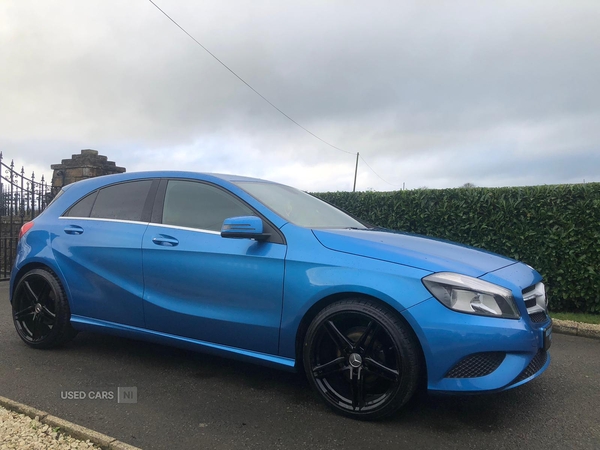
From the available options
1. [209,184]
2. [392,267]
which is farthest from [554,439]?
[209,184]

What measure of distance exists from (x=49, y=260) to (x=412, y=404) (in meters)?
3.08

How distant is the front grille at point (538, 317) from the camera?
8.92 feet

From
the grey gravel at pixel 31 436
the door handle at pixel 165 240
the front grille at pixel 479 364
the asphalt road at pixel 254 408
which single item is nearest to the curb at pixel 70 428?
the grey gravel at pixel 31 436

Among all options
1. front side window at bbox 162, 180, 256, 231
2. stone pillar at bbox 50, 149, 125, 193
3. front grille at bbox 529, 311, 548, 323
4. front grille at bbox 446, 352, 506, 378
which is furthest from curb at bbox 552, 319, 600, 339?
stone pillar at bbox 50, 149, 125, 193

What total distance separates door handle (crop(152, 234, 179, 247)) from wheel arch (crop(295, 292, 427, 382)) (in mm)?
1123

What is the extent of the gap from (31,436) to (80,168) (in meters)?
6.84

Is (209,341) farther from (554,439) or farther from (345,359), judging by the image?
(554,439)

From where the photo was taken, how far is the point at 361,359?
2697mm

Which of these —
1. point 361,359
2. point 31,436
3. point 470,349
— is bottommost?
point 31,436

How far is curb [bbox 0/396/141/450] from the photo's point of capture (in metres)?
2.37

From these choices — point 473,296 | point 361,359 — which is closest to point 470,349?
point 473,296

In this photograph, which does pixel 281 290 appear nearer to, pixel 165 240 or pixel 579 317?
pixel 165 240

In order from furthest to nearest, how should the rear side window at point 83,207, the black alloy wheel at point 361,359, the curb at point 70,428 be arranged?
the rear side window at point 83,207, the black alloy wheel at point 361,359, the curb at point 70,428

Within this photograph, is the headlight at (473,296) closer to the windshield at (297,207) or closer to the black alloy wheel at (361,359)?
the black alloy wheel at (361,359)
